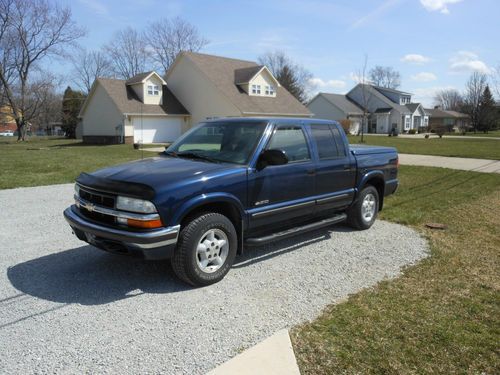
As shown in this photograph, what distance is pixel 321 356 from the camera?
10.2ft

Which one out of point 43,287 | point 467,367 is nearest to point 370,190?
point 467,367

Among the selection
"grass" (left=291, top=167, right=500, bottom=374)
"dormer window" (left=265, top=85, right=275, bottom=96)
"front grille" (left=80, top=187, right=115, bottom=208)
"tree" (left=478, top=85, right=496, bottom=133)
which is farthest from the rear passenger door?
"tree" (left=478, top=85, right=496, bottom=133)

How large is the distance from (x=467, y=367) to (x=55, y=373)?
3068mm

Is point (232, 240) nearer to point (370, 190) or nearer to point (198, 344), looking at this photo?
point (198, 344)

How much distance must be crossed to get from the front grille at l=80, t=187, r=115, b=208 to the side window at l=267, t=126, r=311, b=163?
79.5 inches

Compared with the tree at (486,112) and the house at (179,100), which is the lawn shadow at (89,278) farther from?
the tree at (486,112)

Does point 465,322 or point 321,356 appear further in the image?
point 465,322

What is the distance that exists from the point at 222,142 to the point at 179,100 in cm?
3475

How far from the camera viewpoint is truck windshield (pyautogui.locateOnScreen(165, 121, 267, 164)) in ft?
16.1

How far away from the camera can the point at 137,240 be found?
3826 mm

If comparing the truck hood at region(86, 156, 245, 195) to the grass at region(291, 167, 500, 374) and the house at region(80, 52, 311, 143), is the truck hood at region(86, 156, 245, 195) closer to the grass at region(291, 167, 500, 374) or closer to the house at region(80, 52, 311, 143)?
the grass at region(291, 167, 500, 374)

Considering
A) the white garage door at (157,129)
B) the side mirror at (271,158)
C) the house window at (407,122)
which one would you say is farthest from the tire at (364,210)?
the house window at (407,122)

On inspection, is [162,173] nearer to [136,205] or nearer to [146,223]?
[136,205]

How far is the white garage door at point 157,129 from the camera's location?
111 feet
